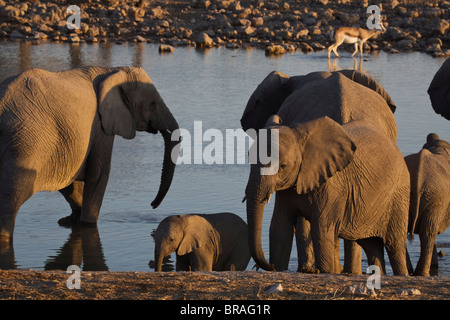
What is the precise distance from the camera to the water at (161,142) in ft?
26.0

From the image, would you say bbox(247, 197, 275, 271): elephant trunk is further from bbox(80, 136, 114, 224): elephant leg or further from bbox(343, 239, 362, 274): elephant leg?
bbox(80, 136, 114, 224): elephant leg

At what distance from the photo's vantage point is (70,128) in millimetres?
8211

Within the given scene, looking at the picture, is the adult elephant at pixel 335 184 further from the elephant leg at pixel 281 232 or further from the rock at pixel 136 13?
the rock at pixel 136 13

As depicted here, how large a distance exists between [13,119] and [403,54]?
60.8 feet

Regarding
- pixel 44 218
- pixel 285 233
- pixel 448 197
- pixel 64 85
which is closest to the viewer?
pixel 285 233

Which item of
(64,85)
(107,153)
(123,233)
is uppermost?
(64,85)

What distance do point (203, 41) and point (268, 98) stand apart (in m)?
17.2

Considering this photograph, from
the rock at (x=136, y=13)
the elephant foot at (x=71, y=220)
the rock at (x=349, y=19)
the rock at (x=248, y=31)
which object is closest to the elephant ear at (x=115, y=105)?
the elephant foot at (x=71, y=220)

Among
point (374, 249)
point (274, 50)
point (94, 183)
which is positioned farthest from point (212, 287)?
point (274, 50)

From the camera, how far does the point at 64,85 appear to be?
8.21 meters

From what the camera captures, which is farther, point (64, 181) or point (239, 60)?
point (239, 60)

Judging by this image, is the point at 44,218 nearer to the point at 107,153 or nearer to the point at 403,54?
the point at 107,153

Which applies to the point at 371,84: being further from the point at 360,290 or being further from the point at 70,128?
the point at 360,290
